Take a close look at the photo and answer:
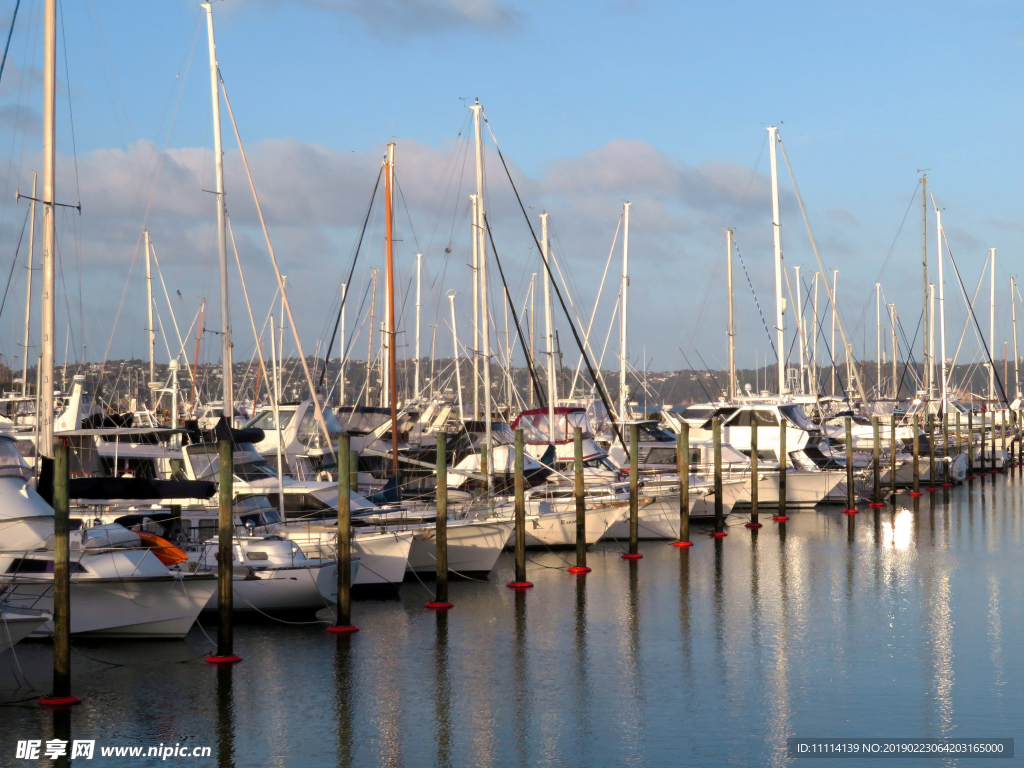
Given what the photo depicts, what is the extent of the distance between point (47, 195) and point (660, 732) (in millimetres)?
13245

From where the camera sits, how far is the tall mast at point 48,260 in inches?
747

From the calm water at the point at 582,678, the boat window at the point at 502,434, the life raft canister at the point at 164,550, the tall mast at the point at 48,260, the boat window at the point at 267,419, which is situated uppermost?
the tall mast at the point at 48,260

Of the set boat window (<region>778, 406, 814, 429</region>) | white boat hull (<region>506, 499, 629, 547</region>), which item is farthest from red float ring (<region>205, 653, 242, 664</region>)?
boat window (<region>778, 406, 814, 429</region>)

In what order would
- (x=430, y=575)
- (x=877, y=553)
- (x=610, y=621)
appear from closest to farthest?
(x=610, y=621) < (x=430, y=575) < (x=877, y=553)

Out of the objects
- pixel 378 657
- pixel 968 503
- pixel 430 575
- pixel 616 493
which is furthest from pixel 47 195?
pixel 968 503

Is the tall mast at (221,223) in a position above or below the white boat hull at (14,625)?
above

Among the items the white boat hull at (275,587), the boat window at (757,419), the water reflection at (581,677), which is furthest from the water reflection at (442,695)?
the boat window at (757,419)

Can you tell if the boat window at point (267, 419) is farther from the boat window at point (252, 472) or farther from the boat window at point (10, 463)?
the boat window at point (10, 463)

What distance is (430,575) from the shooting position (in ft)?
85.0

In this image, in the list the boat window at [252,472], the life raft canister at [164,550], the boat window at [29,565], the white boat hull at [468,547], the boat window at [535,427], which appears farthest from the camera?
the boat window at [535,427]

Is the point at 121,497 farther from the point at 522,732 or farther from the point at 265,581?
the point at 522,732

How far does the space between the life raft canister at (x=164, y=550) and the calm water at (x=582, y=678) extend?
1.43 meters

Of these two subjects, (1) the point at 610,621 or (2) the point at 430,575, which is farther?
(2) the point at 430,575

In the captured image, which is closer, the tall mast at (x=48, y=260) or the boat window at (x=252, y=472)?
the tall mast at (x=48, y=260)
